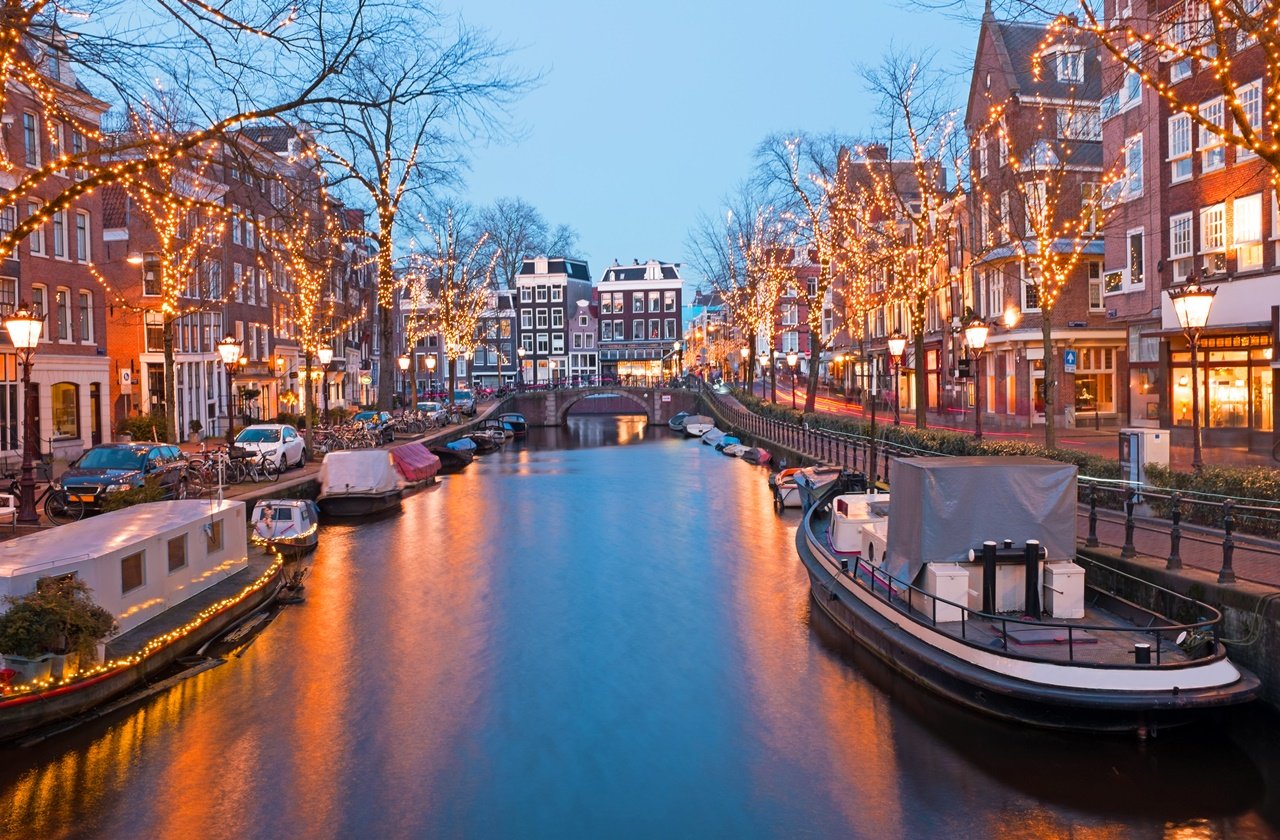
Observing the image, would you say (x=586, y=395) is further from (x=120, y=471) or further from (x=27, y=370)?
(x=27, y=370)

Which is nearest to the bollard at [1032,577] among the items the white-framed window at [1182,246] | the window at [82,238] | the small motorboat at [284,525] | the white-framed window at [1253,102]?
the small motorboat at [284,525]

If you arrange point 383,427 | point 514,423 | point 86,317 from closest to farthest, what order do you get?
point 86,317 < point 383,427 < point 514,423

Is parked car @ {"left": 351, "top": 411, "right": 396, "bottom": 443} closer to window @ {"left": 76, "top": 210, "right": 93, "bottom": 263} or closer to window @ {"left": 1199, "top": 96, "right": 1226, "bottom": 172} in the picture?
window @ {"left": 76, "top": 210, "right": 93, "bottom": 263}

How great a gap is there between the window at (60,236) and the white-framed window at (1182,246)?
3893 cm

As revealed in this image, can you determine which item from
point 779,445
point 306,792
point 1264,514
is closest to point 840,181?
point 779,445

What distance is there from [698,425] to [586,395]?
21.4m

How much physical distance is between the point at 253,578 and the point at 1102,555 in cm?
1519

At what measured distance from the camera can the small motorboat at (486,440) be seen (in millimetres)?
64000

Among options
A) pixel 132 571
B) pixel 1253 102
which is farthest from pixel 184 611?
pixel 1253 102

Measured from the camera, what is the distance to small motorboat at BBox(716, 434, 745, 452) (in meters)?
59.2

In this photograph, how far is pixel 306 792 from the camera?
12242mm

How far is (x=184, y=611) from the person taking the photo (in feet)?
57.6

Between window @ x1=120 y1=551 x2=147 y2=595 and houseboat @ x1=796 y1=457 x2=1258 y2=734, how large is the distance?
11.4 metres

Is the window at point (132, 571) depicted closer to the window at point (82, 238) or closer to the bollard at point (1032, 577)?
the bollard at point (1032, 577)
